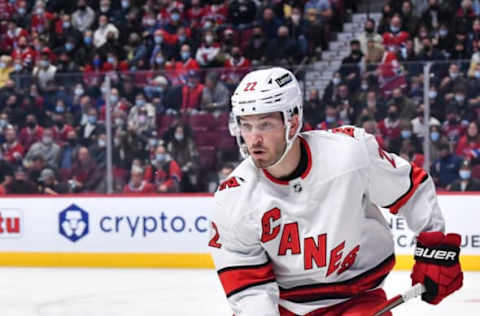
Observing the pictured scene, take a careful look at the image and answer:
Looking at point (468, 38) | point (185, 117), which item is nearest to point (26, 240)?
point (185, 117)

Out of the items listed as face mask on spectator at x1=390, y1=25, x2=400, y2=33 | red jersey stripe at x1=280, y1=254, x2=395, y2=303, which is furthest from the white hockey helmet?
face mask on spectator at x1=390, y1=25, x2=400, y2=33

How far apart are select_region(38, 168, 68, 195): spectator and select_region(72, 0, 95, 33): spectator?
395 cm

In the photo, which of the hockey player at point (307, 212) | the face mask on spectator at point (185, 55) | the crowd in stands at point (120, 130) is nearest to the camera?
the hockey player at point (307, 212)

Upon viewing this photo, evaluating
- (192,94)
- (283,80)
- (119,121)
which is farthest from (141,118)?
(283,80)

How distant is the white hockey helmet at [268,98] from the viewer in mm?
2633

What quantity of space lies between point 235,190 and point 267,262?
0.25 metres

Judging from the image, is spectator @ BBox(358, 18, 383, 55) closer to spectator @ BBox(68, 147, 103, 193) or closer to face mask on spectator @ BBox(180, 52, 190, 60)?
face mask on spectator @ BBox(180, 52, 190, 60)

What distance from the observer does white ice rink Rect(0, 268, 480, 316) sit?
545cm

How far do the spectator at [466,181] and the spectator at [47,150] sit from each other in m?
3.34

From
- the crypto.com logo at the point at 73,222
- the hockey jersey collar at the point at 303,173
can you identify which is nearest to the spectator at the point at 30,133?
the crypto.com logo at the point at 73,222

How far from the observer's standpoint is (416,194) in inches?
113

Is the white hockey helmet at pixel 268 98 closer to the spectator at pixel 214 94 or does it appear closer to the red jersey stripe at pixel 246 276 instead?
the red jersey stripe at pixel 246 276

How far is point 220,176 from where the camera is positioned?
7594 mm

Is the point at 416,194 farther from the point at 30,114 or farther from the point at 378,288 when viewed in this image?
the point at 30,114
